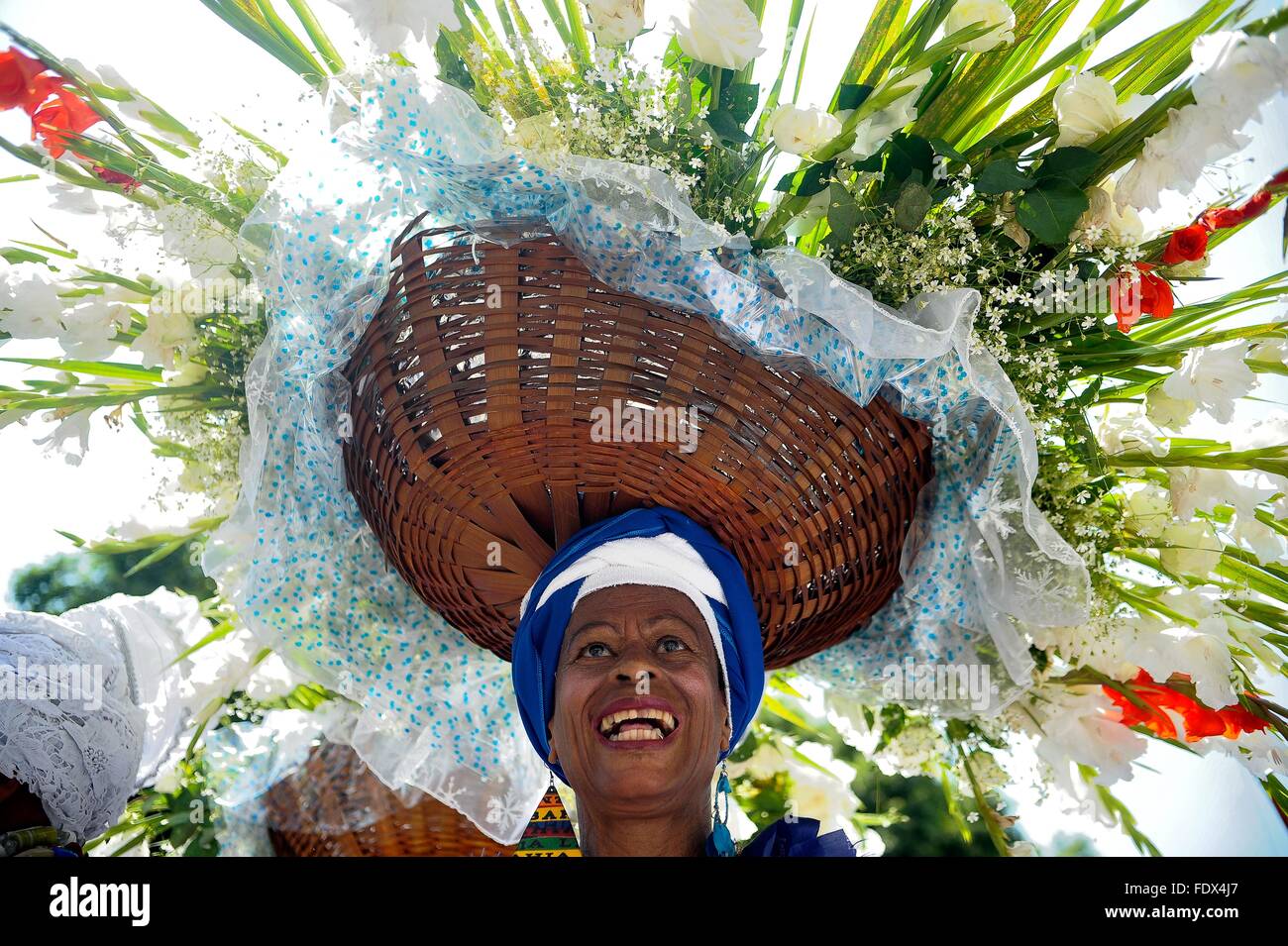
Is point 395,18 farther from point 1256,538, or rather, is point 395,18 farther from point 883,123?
point 1256,538

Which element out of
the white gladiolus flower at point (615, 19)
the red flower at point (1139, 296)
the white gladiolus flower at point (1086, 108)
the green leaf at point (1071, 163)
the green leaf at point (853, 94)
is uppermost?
the white gladiolus flower at point (615, 19)

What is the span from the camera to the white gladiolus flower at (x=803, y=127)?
34.2 inches

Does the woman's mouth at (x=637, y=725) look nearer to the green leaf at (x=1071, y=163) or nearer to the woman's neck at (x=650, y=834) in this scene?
the woman's neck at (x=650, y=834)

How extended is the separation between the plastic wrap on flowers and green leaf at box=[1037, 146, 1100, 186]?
0.42 feet

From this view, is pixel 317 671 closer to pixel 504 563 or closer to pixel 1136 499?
pixel 504 563

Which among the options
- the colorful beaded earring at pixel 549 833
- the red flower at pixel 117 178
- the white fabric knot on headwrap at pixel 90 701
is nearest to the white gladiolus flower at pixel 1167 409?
the colorful beaded earring at pixel 549 833

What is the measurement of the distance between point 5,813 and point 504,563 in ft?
1.79

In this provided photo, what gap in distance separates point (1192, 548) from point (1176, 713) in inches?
7.7

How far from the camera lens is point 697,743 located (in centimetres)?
103

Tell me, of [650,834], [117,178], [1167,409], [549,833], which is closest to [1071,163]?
[1167,409]

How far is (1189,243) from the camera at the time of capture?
0.92 m

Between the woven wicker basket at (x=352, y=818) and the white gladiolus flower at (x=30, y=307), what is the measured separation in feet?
2.44
